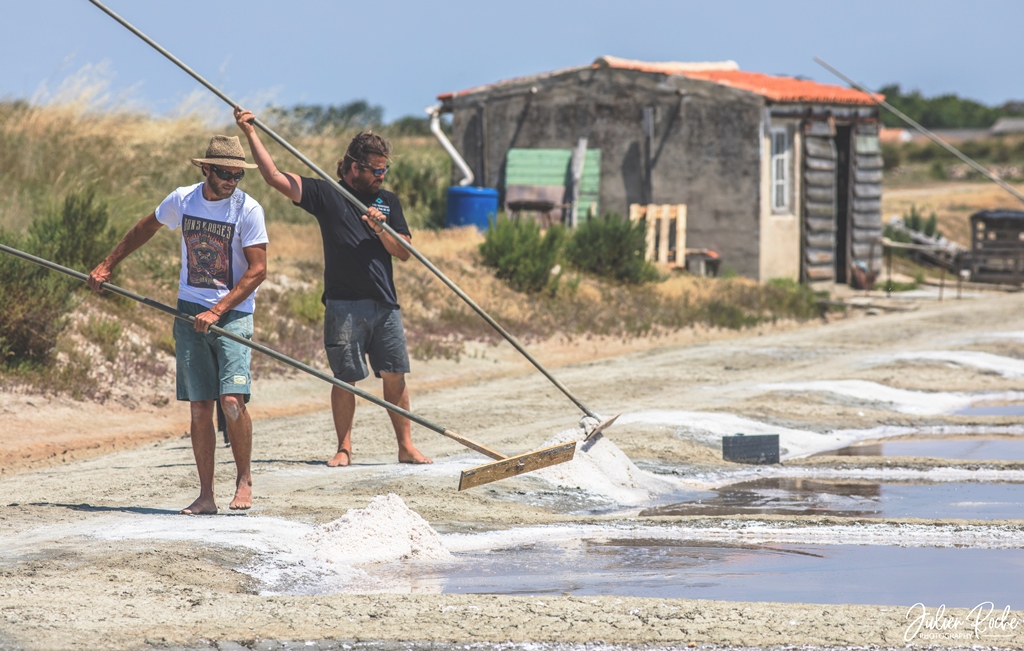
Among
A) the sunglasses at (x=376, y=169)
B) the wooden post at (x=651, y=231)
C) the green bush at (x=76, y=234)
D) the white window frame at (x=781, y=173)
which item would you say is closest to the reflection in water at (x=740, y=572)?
the sunglasses at (x=376, y=169)

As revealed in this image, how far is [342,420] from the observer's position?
7.99 m

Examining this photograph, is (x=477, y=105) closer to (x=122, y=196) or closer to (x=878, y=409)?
(x=122, y=196)

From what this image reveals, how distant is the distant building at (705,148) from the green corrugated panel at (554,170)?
2 cm

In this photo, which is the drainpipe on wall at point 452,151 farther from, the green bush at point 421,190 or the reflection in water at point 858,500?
the reflection in water at point 858,500

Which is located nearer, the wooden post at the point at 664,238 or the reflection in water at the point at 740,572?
the reflection in water at the point at 740,572

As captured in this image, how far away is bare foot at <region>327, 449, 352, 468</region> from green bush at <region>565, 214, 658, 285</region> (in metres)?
11.8

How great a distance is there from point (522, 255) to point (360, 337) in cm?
1047

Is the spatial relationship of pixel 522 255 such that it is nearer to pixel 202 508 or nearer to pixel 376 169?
pixel 376 169

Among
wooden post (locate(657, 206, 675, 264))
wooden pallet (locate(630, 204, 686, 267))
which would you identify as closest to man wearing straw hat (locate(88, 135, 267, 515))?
wooden pallet (locate(630, 204, 686, 267))

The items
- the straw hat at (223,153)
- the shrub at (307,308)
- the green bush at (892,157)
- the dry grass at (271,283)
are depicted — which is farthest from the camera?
the green bush at (892,157)

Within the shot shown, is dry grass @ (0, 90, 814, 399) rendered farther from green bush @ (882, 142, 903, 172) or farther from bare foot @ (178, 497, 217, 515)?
green bush @ (882, 142, 903, 172)

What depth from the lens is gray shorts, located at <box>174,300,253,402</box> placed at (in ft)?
21.0

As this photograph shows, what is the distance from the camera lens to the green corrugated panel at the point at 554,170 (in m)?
22.6

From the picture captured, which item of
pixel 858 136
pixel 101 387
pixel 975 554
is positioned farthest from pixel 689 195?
pixel 975 554
